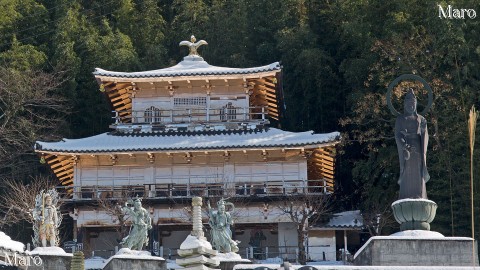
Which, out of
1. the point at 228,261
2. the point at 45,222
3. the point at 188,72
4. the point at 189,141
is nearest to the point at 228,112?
the point at 188,72

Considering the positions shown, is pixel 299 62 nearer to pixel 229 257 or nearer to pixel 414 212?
pixel 229 257

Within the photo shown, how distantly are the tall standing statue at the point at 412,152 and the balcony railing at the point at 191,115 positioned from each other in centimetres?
1659

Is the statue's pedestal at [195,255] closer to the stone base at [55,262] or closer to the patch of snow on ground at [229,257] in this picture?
the patch of snow on ground at [229,257]

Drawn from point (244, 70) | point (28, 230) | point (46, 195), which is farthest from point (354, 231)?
point (46, 195)

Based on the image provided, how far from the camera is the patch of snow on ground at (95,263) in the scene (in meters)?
40.6

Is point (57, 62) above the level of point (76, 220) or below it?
above

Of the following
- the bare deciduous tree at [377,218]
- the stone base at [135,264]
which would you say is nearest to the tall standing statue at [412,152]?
the stone base at [135,264]

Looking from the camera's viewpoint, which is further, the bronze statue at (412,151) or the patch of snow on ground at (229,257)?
the patch of snow on ground at (229,257)

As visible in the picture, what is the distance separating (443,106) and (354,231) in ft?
17.6

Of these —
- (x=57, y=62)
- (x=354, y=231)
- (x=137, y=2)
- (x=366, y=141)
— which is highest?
(x=137, y=2)

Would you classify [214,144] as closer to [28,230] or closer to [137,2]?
[28,230]

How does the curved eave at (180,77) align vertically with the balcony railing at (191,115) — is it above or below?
above

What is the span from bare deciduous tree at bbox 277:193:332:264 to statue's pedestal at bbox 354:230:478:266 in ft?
37.4

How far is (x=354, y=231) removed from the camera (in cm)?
4994
